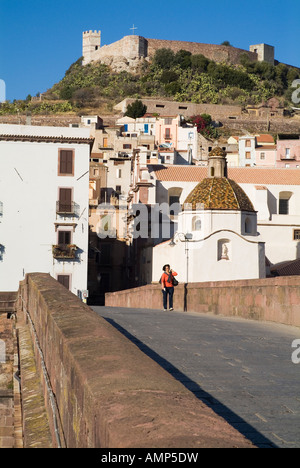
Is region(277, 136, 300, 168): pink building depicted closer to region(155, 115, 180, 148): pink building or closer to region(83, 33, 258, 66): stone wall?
region(155, 115, 180, 148): pink building

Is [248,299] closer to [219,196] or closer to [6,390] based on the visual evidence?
[6,390]

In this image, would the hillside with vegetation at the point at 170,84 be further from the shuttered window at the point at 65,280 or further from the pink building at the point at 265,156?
the shuttered window at the point at 65,280

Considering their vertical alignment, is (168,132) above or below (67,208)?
above

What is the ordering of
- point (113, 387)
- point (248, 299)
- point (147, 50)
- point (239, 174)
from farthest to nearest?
1. point (147, 50)
2. point (239, 174)
3. point (248, 299)
4. point (113, 387)

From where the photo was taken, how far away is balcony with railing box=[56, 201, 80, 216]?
1599 inches

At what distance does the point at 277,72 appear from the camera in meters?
148

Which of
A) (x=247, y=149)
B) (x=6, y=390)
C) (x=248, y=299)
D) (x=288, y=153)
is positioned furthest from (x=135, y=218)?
(x=247, y=149)

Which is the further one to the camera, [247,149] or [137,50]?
[137,50]

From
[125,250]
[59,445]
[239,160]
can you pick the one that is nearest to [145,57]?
[239,160]

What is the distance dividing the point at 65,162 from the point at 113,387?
1456 inches

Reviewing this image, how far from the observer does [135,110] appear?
371 ft

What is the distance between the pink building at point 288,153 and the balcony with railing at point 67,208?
173ft
